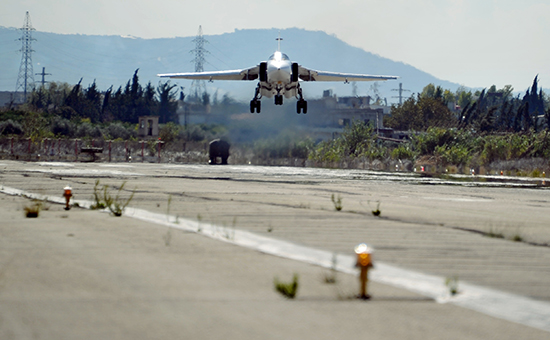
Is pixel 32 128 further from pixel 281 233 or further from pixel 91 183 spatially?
pixel 281 233

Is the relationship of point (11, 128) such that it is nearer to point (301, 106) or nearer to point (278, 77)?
point (301, 106)

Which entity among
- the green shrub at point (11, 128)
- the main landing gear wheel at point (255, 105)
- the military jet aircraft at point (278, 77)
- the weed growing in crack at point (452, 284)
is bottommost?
the weed growing in crack at point (452, 284)

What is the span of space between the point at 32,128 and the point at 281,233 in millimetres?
81172

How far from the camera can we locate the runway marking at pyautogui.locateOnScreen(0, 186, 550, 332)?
20.3ft

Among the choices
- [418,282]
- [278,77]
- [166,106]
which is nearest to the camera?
[418,282]

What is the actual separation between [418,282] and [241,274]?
6.43 feet

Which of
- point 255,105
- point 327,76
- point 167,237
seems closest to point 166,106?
point 327,76

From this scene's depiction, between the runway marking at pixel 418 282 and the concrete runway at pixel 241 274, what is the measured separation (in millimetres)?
200

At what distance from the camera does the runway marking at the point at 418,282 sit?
620 centimetres

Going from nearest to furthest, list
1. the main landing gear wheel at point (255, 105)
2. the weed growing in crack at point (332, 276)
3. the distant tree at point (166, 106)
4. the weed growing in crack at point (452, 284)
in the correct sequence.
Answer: the weed growing in crack at point (452, 284), the weed growing in crack at point (332, 276), the main landing gear wheel at point (255, 105), the distant tree at point (166, 106)

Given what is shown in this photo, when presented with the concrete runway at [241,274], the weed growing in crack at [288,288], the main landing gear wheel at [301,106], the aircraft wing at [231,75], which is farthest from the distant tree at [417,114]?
the weed growing in crack at [288,288]

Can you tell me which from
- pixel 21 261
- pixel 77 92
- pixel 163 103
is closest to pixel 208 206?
pixel 21 261

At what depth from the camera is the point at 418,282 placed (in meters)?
7.42

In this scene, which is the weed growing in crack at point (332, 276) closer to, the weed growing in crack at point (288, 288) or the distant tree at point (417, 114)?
the weed growing in crack at point (288, 288)
